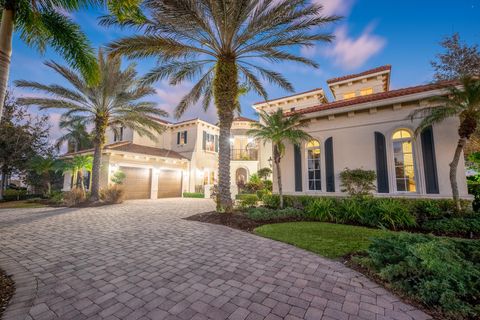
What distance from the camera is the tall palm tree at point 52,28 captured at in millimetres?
3904

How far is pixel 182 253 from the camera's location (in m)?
4.49

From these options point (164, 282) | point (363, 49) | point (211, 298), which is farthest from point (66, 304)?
point (363, 49)

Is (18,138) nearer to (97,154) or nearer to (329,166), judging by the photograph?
(97,154)

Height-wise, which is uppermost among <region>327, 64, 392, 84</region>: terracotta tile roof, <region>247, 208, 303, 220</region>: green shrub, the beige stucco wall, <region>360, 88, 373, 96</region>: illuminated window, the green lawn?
<region>327, 64, 392, 84</region>: terracotta tile roof

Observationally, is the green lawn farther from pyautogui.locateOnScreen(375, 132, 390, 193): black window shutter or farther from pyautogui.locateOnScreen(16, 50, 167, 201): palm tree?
pyautogui.locateOnScreen(16, 50, 167, 201): palm tree

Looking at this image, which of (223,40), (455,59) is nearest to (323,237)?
(223,40)

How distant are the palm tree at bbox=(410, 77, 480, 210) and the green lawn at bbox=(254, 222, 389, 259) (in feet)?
12.8

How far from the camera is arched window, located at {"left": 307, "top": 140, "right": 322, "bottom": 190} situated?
1038 centimetres

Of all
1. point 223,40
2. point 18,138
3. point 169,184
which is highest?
point 223,40

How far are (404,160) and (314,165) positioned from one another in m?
3.71

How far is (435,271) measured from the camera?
9.20 feet

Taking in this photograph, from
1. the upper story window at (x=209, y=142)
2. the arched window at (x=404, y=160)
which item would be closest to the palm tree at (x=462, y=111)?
the arched window at (x=404, y=160)

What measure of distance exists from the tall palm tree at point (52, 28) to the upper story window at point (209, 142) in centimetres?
1708

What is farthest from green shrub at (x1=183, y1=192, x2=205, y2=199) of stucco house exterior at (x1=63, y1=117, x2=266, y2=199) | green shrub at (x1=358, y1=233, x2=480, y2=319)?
green shrub at (x1=358, y1=233, x2=480, y2=319)
